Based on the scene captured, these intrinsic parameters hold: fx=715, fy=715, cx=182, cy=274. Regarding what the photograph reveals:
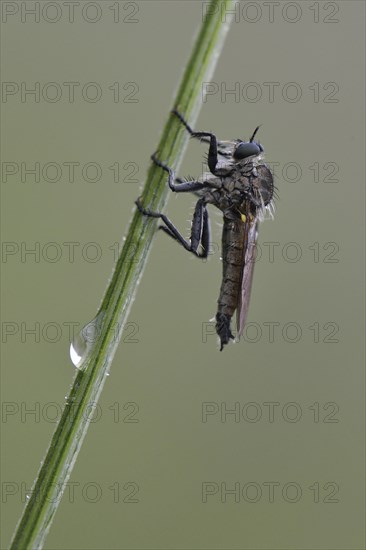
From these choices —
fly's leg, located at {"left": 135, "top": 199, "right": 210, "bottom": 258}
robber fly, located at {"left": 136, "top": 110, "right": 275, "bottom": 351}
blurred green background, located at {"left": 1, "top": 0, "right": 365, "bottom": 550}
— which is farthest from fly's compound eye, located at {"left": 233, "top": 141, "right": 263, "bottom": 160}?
blurred green background, located at {"left": 1, "top": 0, "right": 365, "bottom": 550}

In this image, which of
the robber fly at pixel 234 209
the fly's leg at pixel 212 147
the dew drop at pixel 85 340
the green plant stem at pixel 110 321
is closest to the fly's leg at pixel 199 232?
the robber fly at pixel 234 209

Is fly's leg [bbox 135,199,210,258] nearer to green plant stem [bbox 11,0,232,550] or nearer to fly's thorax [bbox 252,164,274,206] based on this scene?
fly's thorax [bbox 252,164,274,206]

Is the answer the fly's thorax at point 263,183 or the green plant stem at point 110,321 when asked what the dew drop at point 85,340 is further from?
the fly's thorax at point 263,183

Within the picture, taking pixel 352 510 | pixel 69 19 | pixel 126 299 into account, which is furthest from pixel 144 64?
pixel 126 299

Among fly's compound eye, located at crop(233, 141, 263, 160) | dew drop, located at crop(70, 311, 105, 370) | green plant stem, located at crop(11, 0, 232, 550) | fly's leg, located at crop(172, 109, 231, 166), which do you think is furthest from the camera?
fly's compound eye, located at crop(233, 141, 263, 160)

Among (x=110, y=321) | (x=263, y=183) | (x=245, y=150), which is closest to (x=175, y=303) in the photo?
(x=263, y=183)

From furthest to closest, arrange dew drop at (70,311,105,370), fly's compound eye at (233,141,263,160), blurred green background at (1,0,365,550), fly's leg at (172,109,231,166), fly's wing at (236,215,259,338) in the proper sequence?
blurred green background at (1,0,365,550) → fly's compound eye at (233,141,263,160) → fly's wing at (236,215,259,338) → fly's leg at (172,109,231,166) → dew drop at (70,311,105,370)
